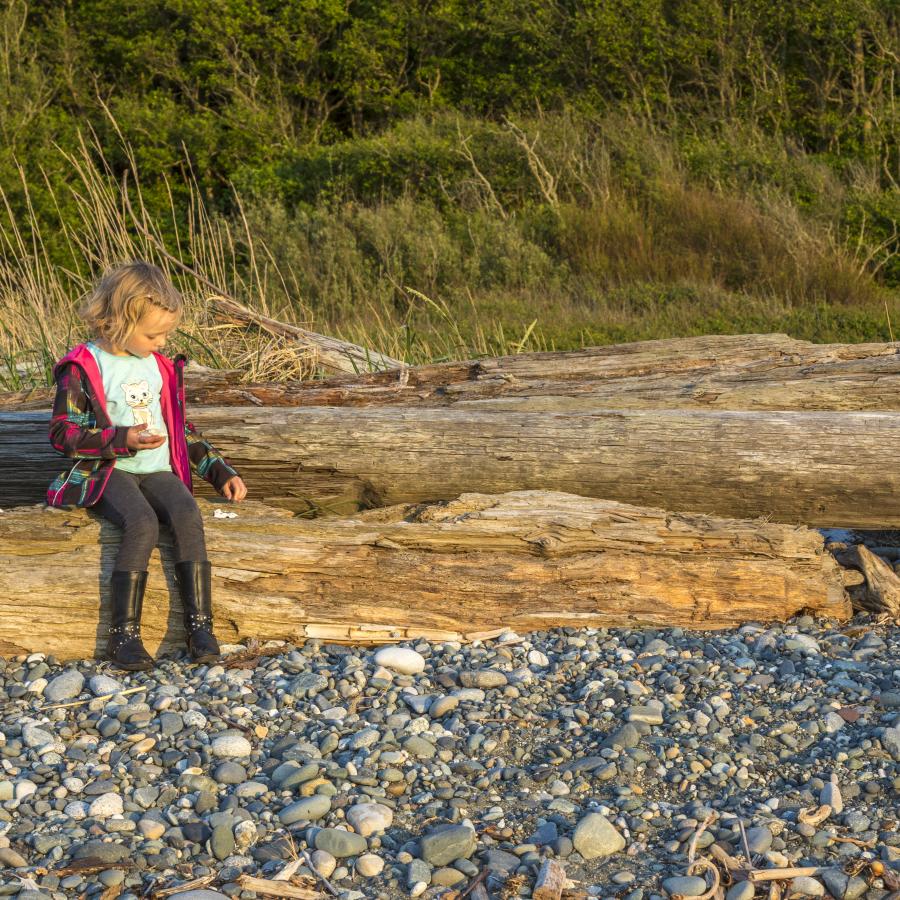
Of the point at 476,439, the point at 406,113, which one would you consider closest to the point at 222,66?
the point at 406,113

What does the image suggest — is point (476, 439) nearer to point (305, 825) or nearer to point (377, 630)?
point (377, 630)

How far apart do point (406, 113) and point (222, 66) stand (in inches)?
136

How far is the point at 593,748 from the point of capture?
3342mm

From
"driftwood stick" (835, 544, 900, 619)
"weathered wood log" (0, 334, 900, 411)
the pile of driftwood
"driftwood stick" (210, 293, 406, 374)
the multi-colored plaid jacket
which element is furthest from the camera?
"driftwood stick" (210, 293, 406, 374)

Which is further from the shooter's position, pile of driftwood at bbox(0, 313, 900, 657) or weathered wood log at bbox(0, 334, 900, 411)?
weathered wood log at bbox(0, 334, 900, 411)

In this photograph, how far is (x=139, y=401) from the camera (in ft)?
13.7

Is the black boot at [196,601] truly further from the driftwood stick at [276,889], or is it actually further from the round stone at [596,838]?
the round stone at [596,838]

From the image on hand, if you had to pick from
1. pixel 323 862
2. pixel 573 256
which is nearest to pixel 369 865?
pixel 323 862

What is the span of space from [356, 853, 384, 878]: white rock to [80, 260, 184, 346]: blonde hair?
2.16 meters

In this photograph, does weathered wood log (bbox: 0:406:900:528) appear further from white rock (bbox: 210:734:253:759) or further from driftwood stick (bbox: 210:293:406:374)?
driftwood stick (bbox: 210:293:406:374)

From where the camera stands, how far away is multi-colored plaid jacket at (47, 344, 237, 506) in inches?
156

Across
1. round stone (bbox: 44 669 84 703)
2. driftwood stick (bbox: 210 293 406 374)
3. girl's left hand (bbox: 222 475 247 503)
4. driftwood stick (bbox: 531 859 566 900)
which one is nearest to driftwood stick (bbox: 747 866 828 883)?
driftwood stick (bbox: 531 859 566 900)

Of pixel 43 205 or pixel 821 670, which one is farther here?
pixel 43 205

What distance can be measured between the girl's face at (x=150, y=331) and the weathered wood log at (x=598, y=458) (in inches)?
23.3
